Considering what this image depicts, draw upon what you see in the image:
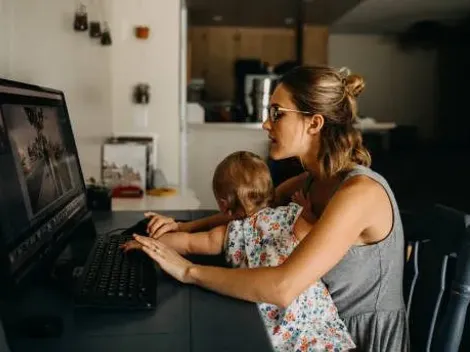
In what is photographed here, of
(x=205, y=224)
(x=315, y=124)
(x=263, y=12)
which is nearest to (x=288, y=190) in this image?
(x=205, y=224)

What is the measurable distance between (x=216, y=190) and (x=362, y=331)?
1.76 feet

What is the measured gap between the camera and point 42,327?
858 millimetres

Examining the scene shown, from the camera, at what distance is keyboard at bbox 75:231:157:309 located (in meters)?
0.96

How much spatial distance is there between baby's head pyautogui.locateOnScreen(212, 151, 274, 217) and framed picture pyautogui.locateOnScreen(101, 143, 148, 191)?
155 centimetres

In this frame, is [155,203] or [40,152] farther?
[155,203]

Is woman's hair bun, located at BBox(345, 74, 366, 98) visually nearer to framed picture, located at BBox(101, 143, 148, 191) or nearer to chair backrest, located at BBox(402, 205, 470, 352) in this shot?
chair backrest, located at BBox(402, 205, 470, 352)

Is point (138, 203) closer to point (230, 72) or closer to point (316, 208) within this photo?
point (316, 208)

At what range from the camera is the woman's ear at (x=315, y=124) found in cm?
141

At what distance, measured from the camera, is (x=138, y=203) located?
8.72 ft

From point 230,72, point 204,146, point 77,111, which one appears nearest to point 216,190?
point 77,111

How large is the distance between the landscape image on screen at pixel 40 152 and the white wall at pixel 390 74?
5.45 meters

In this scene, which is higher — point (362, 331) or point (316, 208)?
point (316, 208)

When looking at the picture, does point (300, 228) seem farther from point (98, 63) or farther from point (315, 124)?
point (98, 63)

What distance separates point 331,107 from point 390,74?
17.8 feet
